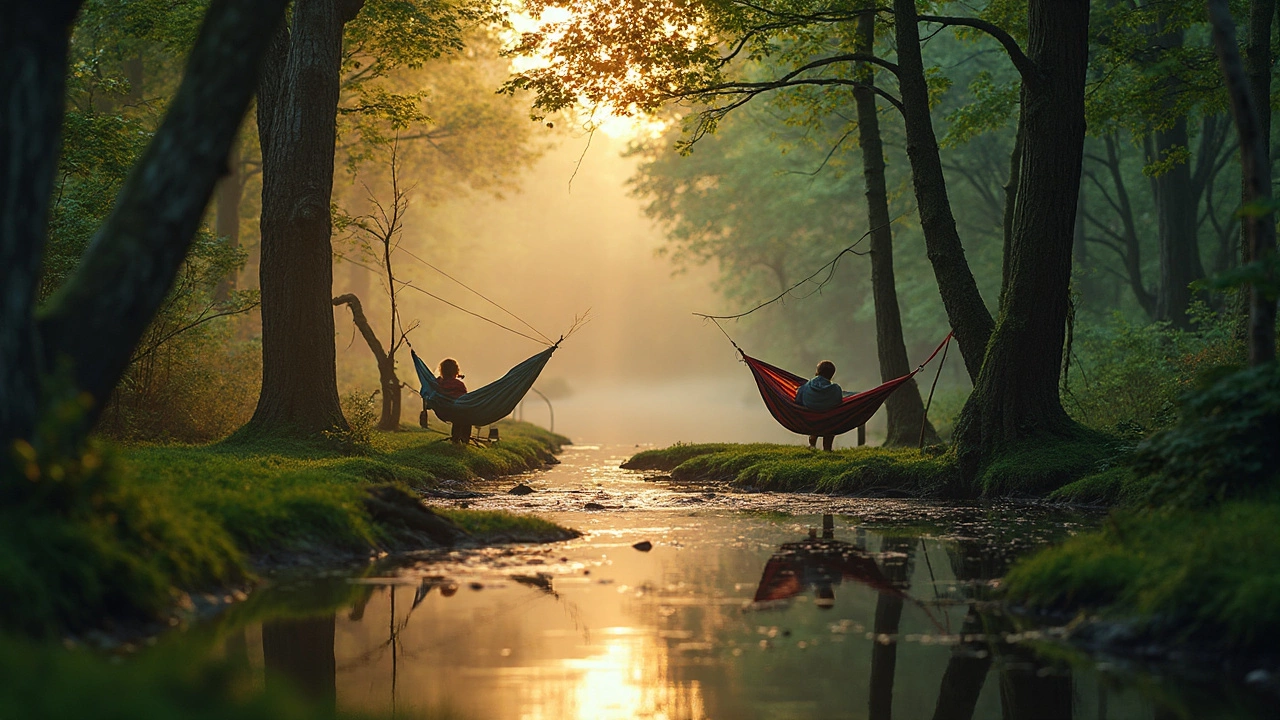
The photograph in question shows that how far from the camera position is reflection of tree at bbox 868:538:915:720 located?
4.11 meters

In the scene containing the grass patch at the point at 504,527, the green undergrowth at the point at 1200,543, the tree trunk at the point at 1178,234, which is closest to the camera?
the green undergrowth at the point at 1200,543

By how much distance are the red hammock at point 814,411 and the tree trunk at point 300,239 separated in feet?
14.9

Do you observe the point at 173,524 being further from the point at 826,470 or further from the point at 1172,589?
the point at 826,470

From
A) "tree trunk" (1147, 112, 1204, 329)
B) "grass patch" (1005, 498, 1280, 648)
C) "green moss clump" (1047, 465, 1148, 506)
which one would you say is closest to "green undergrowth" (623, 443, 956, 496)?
"green moss clump" (1047, 465, 1148, 506)

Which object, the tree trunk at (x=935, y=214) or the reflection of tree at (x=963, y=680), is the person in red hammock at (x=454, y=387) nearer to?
the tree trunk at (x=935, y=214)

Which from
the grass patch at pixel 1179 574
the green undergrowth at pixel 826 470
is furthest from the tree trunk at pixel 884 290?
the grass patch at pixel 1179 574

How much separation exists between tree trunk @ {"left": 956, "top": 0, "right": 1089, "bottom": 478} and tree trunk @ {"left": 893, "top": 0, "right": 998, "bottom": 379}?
0.75 m

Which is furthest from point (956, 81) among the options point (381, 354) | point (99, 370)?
point (99, 370)

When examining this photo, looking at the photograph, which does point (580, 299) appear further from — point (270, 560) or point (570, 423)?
point (270, 560)

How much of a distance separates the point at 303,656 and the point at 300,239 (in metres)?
8.19

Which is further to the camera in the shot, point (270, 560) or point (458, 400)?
point (458, 400)

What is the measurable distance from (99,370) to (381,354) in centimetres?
1217

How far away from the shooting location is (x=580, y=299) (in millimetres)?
78250

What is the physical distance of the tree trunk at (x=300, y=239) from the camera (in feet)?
39.7
